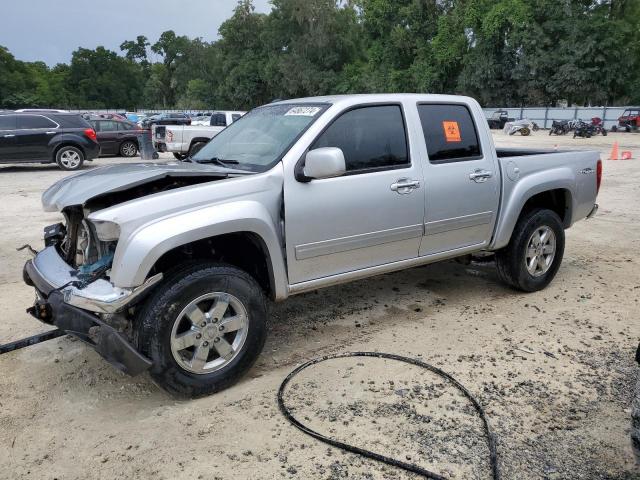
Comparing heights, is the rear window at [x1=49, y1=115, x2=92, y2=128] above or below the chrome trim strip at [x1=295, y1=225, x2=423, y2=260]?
above

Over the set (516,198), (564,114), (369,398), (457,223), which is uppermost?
(516,198)

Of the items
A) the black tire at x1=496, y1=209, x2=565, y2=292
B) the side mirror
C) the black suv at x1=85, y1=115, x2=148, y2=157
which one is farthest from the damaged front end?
the black suv at x1=85, y1=115, x2=148, y2=157

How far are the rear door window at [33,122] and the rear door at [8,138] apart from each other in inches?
6.4

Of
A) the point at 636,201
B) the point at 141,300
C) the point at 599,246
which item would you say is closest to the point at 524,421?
the point at 141,300

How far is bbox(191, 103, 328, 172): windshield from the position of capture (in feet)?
12.4

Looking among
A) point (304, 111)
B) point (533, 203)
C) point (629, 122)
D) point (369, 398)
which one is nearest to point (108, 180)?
point (304, 111)

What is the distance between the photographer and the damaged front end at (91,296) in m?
2.94

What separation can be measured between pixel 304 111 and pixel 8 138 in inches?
515

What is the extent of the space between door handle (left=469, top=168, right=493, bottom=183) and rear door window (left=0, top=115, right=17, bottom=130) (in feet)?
45.3

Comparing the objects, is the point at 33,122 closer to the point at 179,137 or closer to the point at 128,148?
the point at 179,137

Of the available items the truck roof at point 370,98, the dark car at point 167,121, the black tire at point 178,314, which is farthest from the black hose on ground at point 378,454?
the dark car at point 167,121

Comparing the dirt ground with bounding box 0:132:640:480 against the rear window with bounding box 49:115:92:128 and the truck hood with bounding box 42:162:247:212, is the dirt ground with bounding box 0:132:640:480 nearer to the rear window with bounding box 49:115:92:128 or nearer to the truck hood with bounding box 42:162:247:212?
the truck hood with bounding box 42:162:247:212

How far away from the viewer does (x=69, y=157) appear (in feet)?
49.5

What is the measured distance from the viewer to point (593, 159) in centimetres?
548
